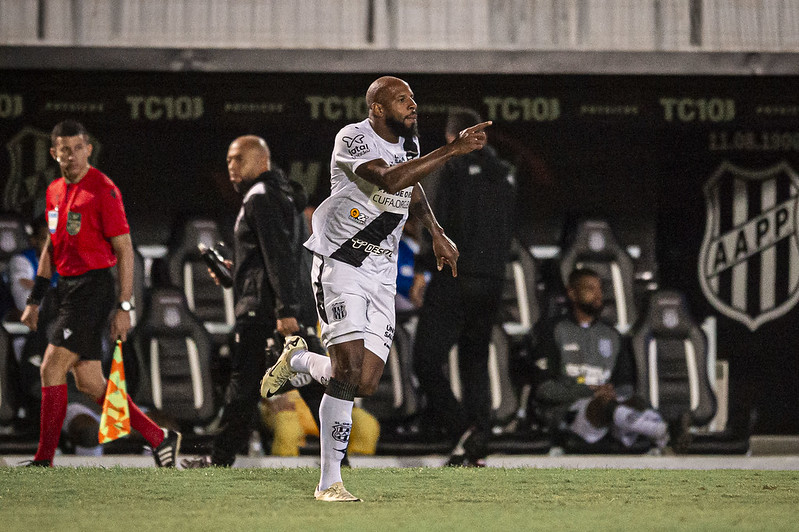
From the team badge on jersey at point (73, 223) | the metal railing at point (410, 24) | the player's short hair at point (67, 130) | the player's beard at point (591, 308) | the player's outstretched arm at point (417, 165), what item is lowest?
the player's beard at point (591, 308)

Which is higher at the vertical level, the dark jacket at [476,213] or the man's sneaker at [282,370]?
the dark jacket at [476,213]

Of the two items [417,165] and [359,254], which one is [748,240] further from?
[417,165]

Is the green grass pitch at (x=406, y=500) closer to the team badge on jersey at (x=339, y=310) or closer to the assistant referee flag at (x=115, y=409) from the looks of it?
the assistant referee flag at (x=115, y=409)

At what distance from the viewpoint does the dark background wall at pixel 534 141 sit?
9.55m

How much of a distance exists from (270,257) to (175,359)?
2.65m

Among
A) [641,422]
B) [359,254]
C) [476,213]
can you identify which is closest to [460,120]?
[476,213]

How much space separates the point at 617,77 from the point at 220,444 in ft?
14.6

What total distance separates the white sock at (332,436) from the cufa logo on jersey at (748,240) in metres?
4.98

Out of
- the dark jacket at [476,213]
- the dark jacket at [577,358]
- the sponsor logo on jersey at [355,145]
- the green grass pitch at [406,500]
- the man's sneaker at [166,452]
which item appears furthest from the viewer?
the dark jacket at [577,358]

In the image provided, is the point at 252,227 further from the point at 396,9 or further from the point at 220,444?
the point at 396,9

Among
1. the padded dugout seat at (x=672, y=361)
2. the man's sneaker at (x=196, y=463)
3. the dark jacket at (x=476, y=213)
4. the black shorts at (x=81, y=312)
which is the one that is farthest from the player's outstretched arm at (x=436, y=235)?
the padded dugout seat at (x=672, y=361)

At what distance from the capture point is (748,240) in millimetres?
9867

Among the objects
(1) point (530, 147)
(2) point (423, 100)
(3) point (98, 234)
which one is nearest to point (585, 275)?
(1) point (530, 147)

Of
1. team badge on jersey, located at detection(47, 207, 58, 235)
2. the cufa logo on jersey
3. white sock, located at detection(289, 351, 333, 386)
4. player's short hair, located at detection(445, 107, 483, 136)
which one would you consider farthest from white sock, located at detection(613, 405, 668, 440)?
team badge on jersey, located at detection(47, 207, 58, 235)
